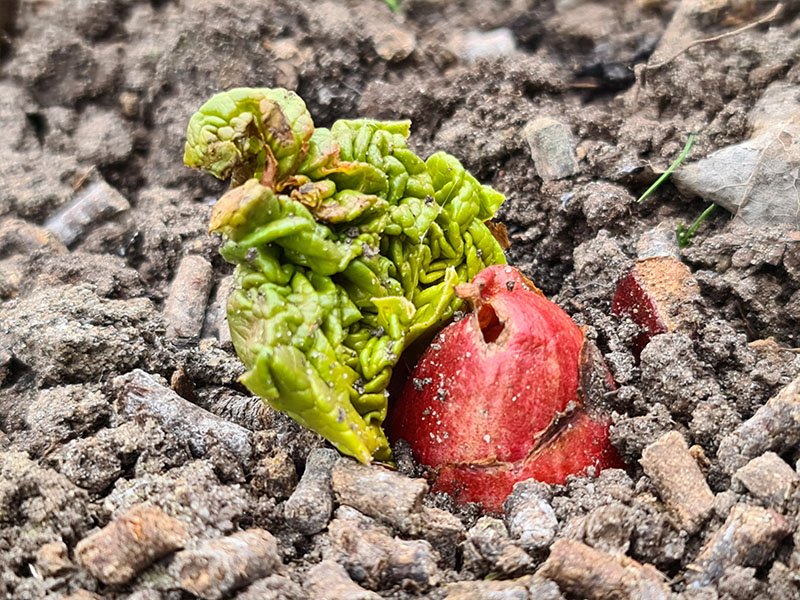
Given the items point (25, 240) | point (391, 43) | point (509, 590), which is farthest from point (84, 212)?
point (509, 590)

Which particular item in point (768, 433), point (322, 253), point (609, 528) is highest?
point (322, 253)

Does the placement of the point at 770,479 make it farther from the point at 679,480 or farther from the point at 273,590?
the point at 273,590

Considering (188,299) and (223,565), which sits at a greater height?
(223,565)

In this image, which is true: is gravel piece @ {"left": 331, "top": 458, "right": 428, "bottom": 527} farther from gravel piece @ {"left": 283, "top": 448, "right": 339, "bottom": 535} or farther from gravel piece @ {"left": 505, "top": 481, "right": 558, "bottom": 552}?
gravel piece @ {"left": 505, "top": 481, "right": 558, "bottom": 552}

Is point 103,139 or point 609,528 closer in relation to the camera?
point 609,528

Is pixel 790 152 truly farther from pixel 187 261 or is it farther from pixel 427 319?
pixel 187 261

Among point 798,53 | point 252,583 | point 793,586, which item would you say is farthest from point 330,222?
point 798,53

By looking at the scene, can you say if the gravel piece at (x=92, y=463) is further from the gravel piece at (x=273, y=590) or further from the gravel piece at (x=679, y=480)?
the gravel piece at (x=679, y=480)
